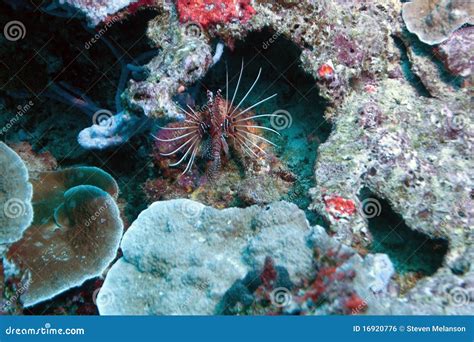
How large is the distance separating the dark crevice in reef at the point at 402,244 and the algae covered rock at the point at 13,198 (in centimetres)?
329

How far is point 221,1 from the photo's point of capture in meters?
3.89

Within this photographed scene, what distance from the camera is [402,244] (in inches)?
136

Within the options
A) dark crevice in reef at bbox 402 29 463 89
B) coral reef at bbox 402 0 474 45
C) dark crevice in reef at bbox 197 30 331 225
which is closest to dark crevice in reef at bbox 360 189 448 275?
dark crevice in reef at bbox 197 30 331 225

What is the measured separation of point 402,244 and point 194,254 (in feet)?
6.07

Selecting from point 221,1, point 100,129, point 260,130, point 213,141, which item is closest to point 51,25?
point 100,129

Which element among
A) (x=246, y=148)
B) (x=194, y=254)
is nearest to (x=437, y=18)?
(x=246, y=148)

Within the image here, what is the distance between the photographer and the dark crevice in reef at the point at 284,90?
424cm

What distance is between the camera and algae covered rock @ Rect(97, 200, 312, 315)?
9.60 feet

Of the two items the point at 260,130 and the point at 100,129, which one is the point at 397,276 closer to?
the point at 260,130

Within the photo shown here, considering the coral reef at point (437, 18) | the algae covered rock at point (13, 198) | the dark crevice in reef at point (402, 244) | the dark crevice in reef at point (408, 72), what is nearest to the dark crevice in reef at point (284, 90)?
the dark crevice in reef at point (402, 244)

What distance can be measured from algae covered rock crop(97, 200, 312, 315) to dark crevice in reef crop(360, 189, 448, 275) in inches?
33.8

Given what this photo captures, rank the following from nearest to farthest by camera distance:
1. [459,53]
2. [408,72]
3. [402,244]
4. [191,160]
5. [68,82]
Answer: [402,244]
[191,160]
[459,53]
[408,72]
[68,82]

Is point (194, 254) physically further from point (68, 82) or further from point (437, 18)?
point (437, 18)

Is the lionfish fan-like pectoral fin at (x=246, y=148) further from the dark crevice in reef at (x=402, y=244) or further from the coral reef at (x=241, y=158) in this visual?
the dark crevice in reef at (x=402, y=244)
